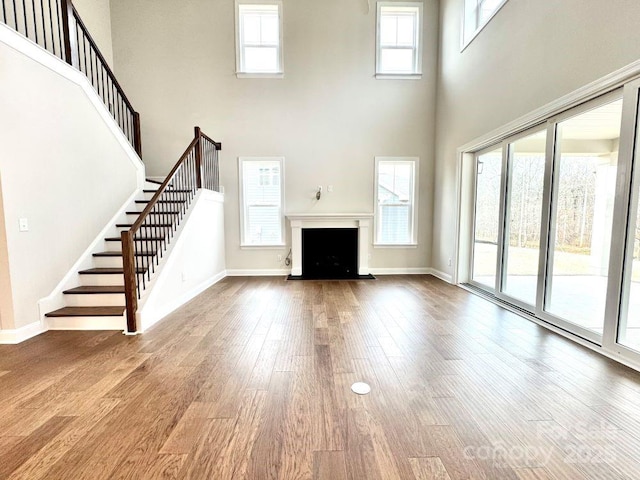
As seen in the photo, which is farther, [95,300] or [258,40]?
[258,40]

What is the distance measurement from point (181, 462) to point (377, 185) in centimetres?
508

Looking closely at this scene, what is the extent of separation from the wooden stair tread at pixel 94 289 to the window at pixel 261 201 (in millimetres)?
2478

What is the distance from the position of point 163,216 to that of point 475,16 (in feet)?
17.9

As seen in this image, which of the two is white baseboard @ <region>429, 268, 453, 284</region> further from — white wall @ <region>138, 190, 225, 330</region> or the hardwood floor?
white wall @ <region>138, 190, 225, 330</region>

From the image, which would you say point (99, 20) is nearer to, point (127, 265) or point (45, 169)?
point (45, 169)

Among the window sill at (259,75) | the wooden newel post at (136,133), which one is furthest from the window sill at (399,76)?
the wooden newel post at (136,133)

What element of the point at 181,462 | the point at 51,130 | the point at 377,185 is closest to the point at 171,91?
the point at 51,130

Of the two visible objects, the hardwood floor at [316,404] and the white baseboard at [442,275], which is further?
the white baseboard at [442,275]

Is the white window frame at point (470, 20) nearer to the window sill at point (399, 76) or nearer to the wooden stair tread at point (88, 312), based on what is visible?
the window sill at point (399, 76)

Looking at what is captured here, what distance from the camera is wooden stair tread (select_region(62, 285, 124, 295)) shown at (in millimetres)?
3150

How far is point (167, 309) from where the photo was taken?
3359 mm

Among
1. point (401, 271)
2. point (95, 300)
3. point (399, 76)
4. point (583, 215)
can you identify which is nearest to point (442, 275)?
point (401, 271)

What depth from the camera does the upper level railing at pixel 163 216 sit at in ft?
9.20

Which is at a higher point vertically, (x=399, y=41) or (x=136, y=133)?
(x=399, y=41)
